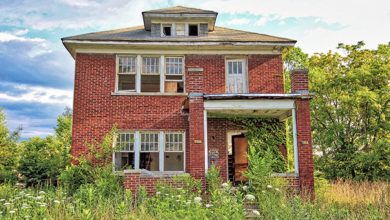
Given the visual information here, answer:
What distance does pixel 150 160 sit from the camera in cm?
1512

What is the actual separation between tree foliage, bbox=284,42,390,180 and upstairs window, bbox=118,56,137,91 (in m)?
9.72

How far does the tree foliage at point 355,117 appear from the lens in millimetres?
17672

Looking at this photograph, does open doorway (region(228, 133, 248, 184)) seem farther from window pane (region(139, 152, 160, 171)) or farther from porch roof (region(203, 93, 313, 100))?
porch roof (region(203, 93, 313, 100))

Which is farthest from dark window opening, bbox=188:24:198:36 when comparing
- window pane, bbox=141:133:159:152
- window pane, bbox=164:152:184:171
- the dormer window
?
window pane, bbox=164:152:184:171

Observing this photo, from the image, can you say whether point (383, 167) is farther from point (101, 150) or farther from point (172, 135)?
point (101, 150)

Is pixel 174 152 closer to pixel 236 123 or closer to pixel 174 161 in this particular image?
pixel 174 161

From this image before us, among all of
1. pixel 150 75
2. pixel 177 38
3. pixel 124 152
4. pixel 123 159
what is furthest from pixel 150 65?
→ pixel 123 159

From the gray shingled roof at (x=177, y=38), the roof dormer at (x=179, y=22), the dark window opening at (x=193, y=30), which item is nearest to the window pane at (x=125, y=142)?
the gray shingled roof at (x=177, y=38)

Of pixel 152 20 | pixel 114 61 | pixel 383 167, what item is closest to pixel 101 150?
pixel 114 61

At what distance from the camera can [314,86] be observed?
19.7m

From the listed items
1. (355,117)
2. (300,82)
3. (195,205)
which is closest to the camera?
(195,205)

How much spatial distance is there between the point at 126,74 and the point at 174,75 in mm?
2020

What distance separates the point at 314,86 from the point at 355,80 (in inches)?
82.1

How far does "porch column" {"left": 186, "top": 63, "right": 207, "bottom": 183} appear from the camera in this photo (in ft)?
37.4
